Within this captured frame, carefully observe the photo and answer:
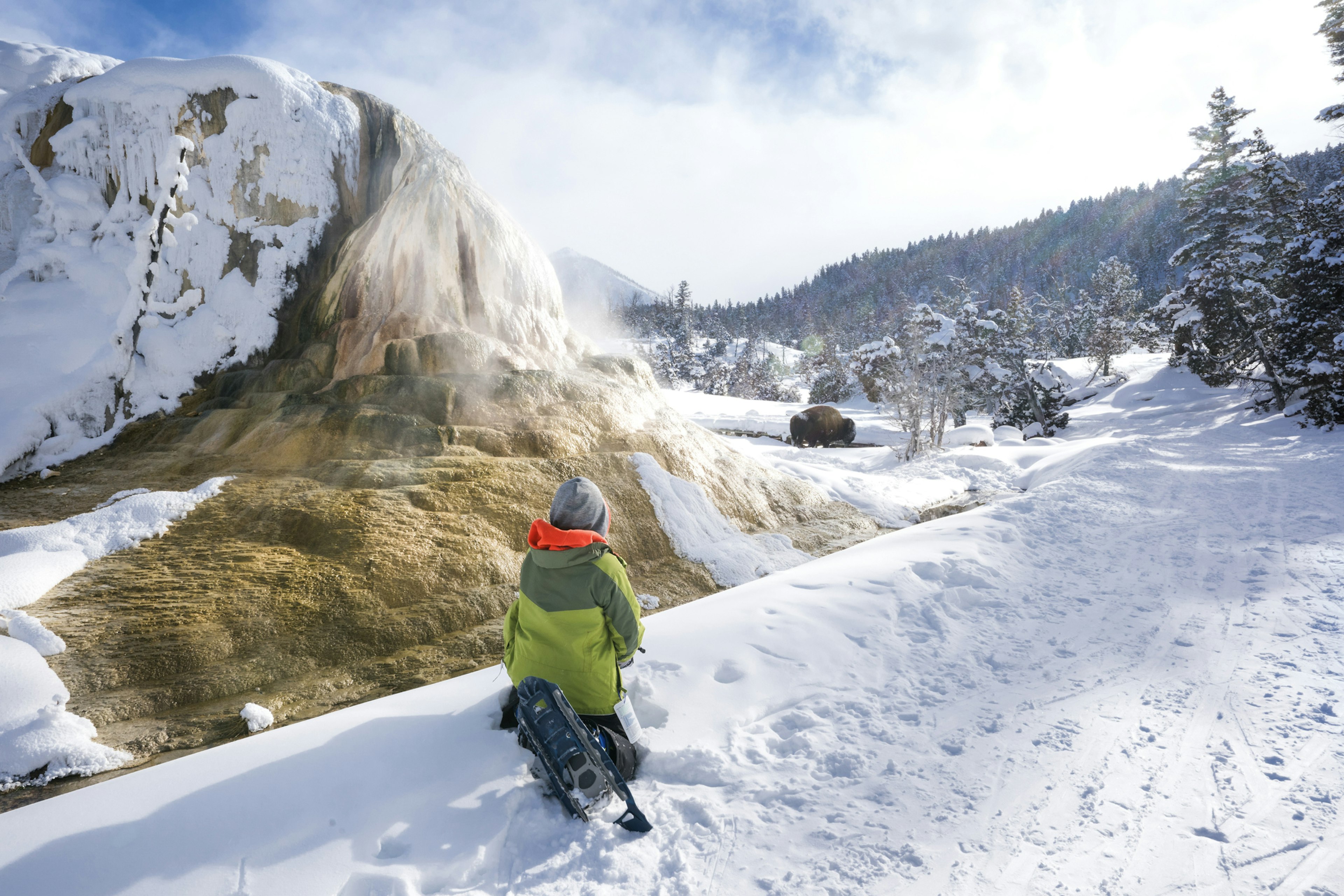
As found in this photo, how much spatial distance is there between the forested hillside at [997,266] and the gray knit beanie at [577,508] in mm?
78564

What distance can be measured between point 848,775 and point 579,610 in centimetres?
Answer: 164

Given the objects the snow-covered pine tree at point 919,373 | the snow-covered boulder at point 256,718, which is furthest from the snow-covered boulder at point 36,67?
the snow-covered pine tree at point 919,373

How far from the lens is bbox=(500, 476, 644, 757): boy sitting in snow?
9.07ft

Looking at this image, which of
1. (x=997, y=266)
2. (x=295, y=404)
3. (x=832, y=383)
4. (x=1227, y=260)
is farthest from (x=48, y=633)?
(x=997, y=266)

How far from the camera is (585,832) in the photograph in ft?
8.16

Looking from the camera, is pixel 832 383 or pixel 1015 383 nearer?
pixel 1015 383

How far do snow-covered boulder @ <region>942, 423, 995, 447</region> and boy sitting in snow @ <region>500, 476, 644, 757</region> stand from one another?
22103mm

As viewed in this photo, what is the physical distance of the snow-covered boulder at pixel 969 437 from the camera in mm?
22625

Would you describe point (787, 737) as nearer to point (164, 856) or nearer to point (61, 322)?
point (164, 856)

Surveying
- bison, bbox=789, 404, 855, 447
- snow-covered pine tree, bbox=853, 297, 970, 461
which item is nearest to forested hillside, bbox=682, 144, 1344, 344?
snow-covered pine tree, bbox=853, 297, 970, 461

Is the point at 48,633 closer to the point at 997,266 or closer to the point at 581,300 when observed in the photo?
the point at 581,300

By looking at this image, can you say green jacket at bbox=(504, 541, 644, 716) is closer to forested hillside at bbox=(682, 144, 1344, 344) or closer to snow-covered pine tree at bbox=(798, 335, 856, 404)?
snow-covered pine tree at bbox=(798, 335, 856, 404)

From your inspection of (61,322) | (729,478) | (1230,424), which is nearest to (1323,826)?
(729,478)

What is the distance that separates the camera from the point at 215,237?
988cm
